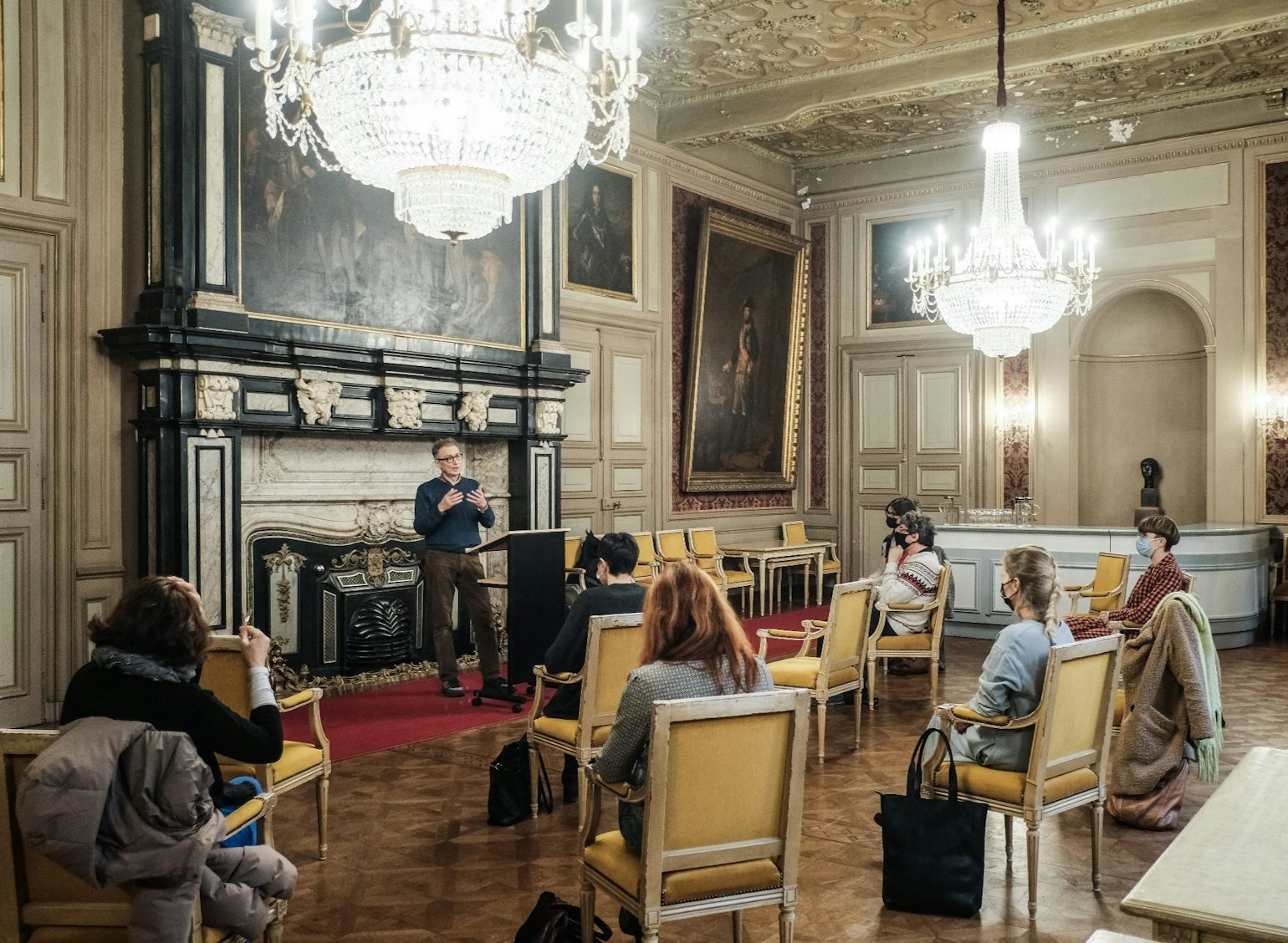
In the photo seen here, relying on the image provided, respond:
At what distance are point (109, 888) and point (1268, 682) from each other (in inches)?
295

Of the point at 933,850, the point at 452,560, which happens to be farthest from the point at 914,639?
the point at 933,850

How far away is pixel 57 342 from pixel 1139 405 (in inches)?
411

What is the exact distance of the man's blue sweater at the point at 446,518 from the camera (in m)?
6.75

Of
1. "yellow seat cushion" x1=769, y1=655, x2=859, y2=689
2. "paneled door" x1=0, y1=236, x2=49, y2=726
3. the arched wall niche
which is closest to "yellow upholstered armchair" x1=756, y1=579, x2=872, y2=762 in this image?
"yellow seat cushion" x1=769, y1=655, x2=859, y2=689

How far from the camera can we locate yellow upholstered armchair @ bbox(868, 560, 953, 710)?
20.6 ft

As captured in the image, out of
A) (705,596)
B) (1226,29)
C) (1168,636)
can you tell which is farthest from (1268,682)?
(705,596)

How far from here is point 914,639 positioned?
20.7ft

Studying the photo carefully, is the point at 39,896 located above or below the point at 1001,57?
below

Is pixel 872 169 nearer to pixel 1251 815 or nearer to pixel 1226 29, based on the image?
pixel 1226 29

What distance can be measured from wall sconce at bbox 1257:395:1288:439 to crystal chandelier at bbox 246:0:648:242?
8.56 meters

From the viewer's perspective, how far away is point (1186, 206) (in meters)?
10.6

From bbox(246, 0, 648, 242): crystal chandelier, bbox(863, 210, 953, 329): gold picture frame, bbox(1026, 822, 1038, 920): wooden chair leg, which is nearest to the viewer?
bbox(1026, 822, 1038, 920): wooden chair leg

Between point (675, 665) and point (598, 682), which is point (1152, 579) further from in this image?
point (675, 665)

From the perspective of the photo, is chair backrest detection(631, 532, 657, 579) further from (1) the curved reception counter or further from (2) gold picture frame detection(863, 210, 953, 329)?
(2) gold picture frame detection(863, 210, 953, 329)
